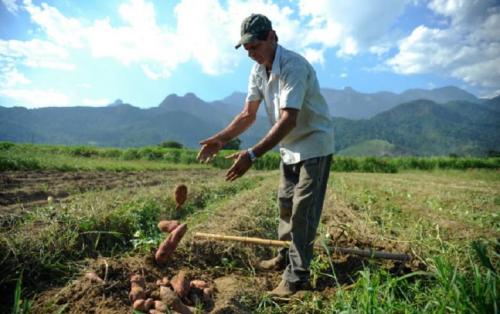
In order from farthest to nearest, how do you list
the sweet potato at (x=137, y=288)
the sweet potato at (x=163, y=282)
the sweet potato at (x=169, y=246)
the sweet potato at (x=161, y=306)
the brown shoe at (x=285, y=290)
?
the sweet potato at (x=169, y=246)
the brown shoe at (x=285, y=290)
the sweet potato at (x=163, y=282)
the sweet potato at (x=137, y=288)
the sweet potato at (x=161, y=306)

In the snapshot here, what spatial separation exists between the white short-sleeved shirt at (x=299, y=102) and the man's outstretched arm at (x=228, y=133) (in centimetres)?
34

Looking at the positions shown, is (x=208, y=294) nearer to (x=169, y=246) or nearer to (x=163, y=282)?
(x=163, y=282)

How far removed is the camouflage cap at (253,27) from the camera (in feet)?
8.52

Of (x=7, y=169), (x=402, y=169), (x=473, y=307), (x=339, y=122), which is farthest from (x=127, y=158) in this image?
(x=339, y=122)

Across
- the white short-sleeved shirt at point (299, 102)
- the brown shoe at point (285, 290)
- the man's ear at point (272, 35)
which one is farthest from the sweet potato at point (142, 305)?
the man's ear at point (272, 35)

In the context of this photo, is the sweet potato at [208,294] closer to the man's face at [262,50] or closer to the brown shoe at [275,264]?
the brown shoe at [275,264]

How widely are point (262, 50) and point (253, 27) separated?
0.20 meters

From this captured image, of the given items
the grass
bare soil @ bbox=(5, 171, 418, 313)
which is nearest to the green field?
bare soil @ bbox=(5, 171, 418, 313)

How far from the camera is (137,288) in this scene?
2395mm

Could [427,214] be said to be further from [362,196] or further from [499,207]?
[499,207]

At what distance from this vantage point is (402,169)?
26531 mm

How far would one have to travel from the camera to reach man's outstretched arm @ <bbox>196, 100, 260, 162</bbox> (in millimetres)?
3121

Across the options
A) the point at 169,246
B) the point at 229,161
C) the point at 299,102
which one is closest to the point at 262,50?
the point at 299,102

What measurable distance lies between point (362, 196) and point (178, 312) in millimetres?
5690
